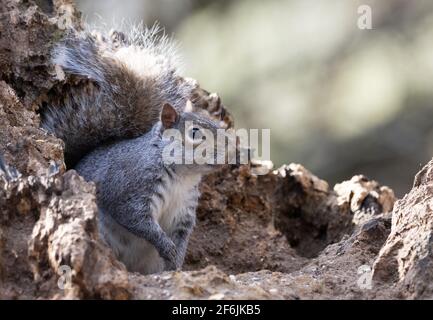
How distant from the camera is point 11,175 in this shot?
11.4 ft

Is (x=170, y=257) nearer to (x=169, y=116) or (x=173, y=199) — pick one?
(x=173, y=199)

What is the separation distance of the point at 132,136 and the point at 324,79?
3853mm

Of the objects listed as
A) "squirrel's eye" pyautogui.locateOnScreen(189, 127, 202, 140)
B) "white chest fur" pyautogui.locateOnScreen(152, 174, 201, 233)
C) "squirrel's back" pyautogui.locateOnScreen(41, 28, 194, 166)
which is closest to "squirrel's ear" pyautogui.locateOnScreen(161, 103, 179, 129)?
"squirrel's eye" pyautogui.locateOnScreen(189, 127, 202, 140)

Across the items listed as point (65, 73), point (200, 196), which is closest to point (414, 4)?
point (200, 196)

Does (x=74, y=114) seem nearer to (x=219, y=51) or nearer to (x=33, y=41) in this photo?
(x=33, y=41)

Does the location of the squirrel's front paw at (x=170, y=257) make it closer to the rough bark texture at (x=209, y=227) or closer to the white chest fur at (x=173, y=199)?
the white chest fur at (x=173, y=199)

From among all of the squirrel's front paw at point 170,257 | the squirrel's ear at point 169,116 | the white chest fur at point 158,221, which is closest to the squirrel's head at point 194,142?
the squirrel's ear at point 169,116

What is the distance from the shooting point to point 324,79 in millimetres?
8273

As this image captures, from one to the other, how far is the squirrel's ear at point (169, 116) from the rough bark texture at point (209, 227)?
21.0 inches

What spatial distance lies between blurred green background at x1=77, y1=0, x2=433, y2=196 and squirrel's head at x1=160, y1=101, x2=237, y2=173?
378cm

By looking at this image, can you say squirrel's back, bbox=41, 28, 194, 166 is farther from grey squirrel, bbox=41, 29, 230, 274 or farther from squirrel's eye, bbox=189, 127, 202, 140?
squirrel's eye, bbox=189, 127, 202, 140

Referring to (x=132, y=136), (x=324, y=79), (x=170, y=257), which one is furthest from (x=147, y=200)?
(x=324, y=79)

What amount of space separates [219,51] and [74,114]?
409cm

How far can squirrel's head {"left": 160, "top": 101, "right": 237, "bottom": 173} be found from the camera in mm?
4176
